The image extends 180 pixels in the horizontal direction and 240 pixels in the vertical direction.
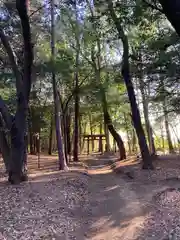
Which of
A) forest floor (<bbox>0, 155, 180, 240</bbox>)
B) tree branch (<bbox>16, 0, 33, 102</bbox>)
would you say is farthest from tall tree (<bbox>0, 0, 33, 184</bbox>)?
forest floor (<bbox>0, 155, 180, 240</bbox>)

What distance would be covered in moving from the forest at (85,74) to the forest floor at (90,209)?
87 millimetres

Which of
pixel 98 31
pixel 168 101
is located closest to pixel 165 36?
pixel 98 31

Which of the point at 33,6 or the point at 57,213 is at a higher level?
the point at 33,6

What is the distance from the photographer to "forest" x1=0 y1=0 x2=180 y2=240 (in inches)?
372

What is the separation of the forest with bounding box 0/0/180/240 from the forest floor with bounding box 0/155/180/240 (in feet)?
0.29

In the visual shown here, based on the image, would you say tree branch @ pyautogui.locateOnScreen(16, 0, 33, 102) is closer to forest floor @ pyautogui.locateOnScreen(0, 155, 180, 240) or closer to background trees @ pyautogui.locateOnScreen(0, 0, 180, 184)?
background trees @ pyautogui.locateOnScreen(0, 0, 180, 184)

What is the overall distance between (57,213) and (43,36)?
9337 millimetres

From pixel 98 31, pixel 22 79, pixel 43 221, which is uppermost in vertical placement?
pixel 98 31

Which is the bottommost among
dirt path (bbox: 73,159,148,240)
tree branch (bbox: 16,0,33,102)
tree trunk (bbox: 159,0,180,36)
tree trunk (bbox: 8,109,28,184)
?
dirt path (bbox: 73,159,148,240)

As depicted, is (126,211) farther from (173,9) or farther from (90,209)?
(173,9)

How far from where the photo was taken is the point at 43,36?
14.8m

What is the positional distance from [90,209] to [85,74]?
41.6 feet

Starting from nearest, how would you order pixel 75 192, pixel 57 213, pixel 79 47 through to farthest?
pixel 57 213, pixel 75 192, pixel 79 47

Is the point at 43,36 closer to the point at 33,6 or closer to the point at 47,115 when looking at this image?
the point at 33,6
